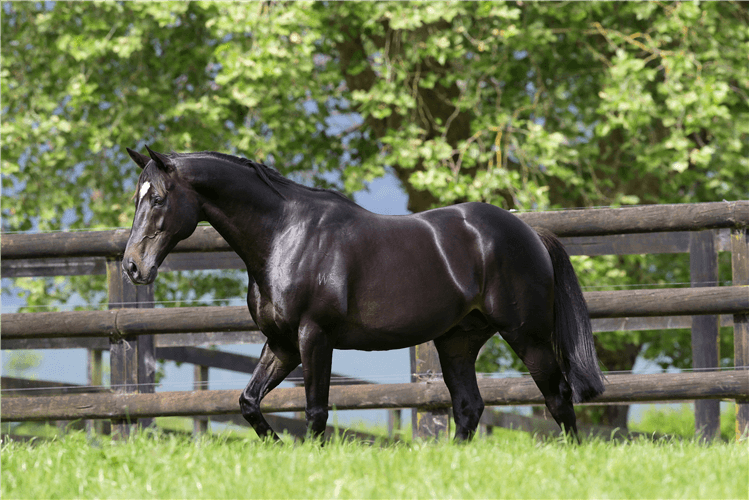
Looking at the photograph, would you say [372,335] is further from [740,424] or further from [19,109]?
[19,109]

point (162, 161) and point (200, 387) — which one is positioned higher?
point (162, 161)

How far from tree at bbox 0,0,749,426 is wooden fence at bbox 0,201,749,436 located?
1.98 metres

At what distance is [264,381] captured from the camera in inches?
136

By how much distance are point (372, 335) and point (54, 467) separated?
140 cm

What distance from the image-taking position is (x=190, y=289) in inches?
348

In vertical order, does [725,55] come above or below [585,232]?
above

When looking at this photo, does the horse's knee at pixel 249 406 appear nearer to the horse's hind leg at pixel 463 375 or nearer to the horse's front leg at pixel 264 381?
the horse's front leg at pixel 264 381

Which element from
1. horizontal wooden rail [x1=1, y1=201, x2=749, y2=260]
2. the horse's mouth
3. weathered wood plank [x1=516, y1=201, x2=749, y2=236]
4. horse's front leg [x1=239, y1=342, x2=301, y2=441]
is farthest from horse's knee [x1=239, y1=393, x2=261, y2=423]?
weathered wood plank [x1=516, y1=201, x2=749, y2=236]

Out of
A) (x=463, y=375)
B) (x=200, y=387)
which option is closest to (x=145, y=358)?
(x=200, y=387)

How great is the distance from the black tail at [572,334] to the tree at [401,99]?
286cm

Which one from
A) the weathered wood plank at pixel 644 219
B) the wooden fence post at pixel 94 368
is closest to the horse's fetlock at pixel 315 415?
the weathered wood plank at pixel 644 219

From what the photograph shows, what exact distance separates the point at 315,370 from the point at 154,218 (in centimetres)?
95

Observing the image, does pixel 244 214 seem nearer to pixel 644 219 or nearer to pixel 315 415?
pixel 315 415

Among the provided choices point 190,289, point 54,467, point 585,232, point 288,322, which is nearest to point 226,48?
point 190,289
